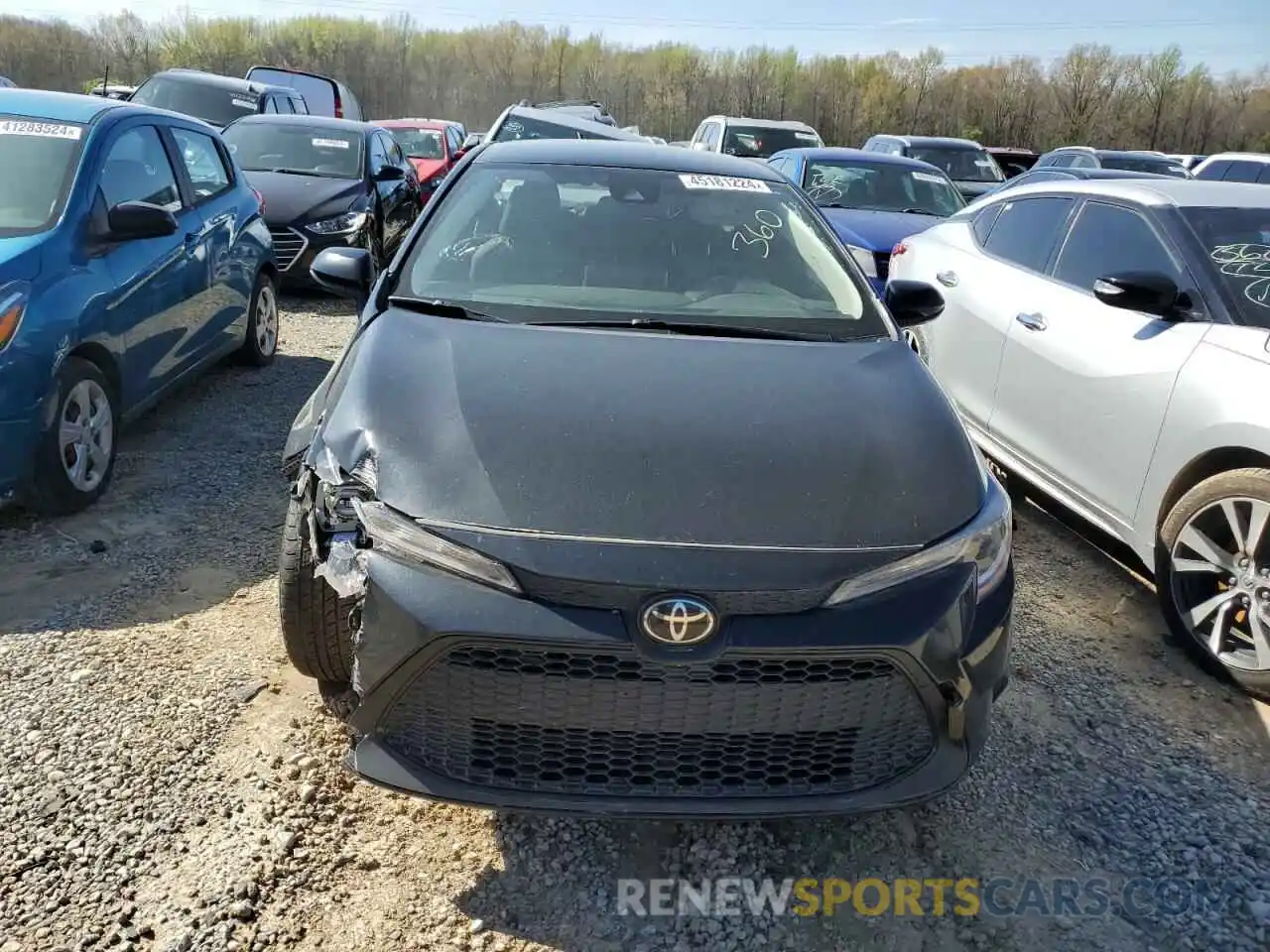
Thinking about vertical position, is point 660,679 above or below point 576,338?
below

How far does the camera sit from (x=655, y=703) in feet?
6.70

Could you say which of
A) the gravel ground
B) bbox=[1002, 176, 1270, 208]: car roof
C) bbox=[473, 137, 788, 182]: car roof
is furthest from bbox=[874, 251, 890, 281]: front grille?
the gravel ground

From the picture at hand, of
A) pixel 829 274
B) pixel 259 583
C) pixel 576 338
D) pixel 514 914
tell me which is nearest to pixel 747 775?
pixel 514 914

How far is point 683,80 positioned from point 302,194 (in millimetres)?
55958

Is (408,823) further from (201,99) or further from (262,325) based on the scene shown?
(201,99)

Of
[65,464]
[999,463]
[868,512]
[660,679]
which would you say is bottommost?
[999,463]

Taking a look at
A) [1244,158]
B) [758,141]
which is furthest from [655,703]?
[1244,158]

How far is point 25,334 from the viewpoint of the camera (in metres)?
3.75

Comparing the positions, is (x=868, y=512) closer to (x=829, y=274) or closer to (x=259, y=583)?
(x=829, y=274)

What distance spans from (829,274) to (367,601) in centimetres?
212

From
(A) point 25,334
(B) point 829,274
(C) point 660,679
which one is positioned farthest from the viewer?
(A) point 25,334

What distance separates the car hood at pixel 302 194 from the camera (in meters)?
8.75

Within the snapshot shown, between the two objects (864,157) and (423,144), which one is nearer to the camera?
(864,157)

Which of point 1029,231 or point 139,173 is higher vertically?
point 139,173
